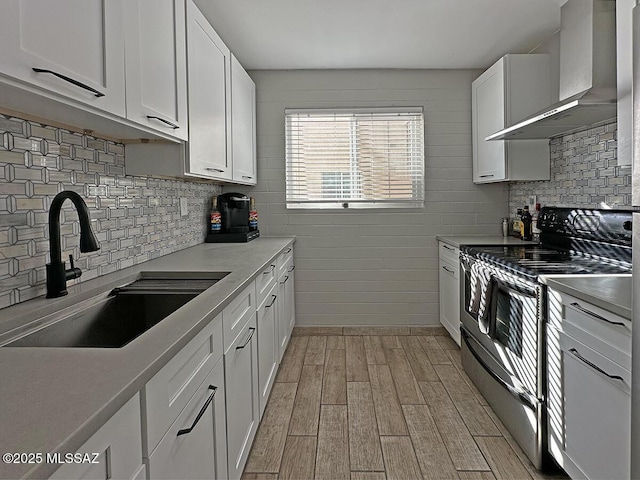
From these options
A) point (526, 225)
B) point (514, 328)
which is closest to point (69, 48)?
point (514, 328)

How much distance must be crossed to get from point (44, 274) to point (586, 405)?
2013mm

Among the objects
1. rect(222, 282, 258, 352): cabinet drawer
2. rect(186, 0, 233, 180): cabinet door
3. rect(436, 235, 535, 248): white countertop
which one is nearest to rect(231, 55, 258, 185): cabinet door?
rect(186, 0, 233, 180): cabinet door

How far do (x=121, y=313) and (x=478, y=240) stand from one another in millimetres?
2865

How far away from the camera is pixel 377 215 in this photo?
14.4 feet

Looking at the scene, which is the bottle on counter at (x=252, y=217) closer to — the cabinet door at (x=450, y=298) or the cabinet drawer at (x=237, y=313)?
the cabinet door at (x=450, y=298)

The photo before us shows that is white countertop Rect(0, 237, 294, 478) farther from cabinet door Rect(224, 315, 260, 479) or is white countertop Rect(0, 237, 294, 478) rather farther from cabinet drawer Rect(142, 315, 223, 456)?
cabinet door Rect(224, 315, 260, 479)

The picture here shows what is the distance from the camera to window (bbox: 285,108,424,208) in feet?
14.3

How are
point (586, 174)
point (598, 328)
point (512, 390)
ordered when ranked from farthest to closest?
point (586, 174), point (512, 390), point (598, 328)

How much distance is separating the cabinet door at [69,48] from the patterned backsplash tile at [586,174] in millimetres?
2562

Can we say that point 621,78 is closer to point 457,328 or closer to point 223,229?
point 457,328

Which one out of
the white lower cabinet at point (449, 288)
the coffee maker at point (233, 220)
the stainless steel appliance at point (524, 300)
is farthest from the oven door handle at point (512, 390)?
the coffee maker at point (233, 220)

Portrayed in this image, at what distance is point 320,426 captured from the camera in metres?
2.60

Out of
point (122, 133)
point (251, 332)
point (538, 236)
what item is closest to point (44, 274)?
point (122, 133)

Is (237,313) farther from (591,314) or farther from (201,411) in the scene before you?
(591,314)
